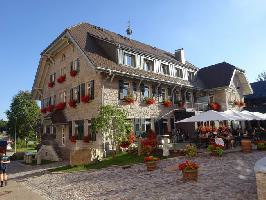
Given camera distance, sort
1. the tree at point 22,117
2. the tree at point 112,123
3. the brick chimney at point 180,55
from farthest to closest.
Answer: the tree at point 22,117 → the brick chimney at point 180,55 → the tree at point 112,123

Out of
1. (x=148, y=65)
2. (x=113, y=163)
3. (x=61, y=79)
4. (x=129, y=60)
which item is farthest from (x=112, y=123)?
(x=61, y=79)

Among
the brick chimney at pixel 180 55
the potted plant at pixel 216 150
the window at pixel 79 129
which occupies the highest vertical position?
the brick chimney at pixel 180 55

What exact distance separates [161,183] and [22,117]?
47.9m

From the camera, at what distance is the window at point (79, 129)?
78.2ft

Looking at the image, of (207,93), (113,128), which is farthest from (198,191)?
(207,93)

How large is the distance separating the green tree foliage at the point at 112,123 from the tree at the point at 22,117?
120 ft

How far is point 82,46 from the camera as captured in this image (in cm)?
2319

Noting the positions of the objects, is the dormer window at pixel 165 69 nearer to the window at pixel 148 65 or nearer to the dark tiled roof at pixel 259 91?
the window at pixel 148 65

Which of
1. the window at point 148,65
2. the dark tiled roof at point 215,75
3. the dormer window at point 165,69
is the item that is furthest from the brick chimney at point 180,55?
the window at point 148,65

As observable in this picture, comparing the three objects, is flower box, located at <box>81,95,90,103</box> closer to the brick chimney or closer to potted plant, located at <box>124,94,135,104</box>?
potted plant, located at <box>124,94,135,104</box>

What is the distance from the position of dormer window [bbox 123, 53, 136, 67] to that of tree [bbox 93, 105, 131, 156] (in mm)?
5758

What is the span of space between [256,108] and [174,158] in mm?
25718

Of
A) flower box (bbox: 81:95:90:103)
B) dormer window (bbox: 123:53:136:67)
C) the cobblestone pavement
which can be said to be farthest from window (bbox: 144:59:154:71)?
the cobblestone pavement

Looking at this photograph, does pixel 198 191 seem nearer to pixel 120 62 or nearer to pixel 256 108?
pixel 120 62
